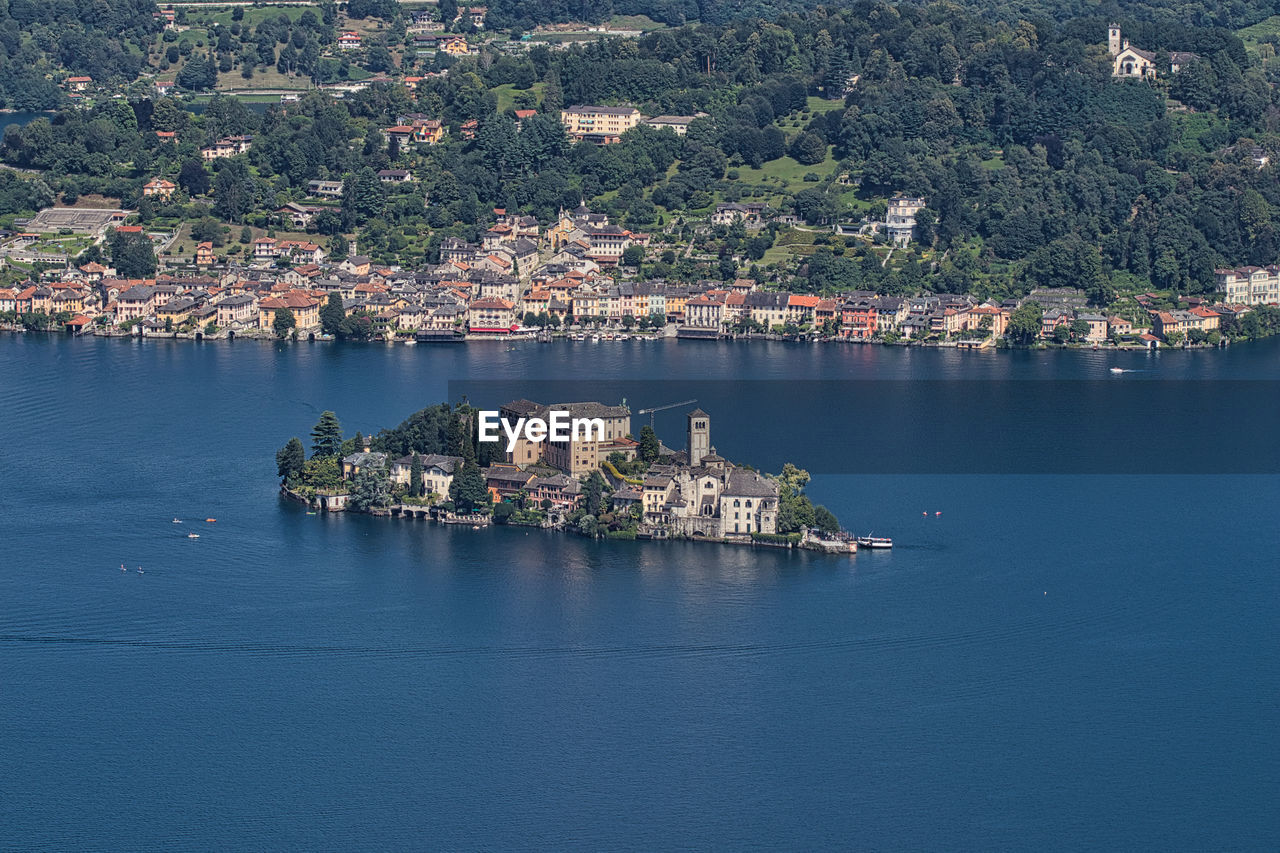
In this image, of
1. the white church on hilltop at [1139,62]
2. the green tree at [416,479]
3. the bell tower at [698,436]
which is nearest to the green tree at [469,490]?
the green tree at [416,479]

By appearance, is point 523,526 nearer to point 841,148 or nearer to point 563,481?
point 563,481

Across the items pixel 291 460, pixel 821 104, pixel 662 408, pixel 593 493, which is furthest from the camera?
pixel 821 104

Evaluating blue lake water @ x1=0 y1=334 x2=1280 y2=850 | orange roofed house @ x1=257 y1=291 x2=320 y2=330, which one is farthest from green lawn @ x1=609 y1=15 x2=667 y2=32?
blue lake water @ x1=0 y1=334 x2=1280 y2=850

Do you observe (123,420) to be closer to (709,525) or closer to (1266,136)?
(709,525)

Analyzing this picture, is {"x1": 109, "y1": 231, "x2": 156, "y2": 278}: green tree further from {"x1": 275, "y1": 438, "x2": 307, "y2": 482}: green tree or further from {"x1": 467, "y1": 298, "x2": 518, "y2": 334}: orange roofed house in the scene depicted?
{"x1": 275, "y1": 438, "x2": 307, "y2": 482}: green tree

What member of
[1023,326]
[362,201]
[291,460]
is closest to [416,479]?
[291,460]

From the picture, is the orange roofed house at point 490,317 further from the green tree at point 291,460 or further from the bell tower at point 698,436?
the bell tower at point 698,436

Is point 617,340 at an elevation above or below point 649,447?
above
